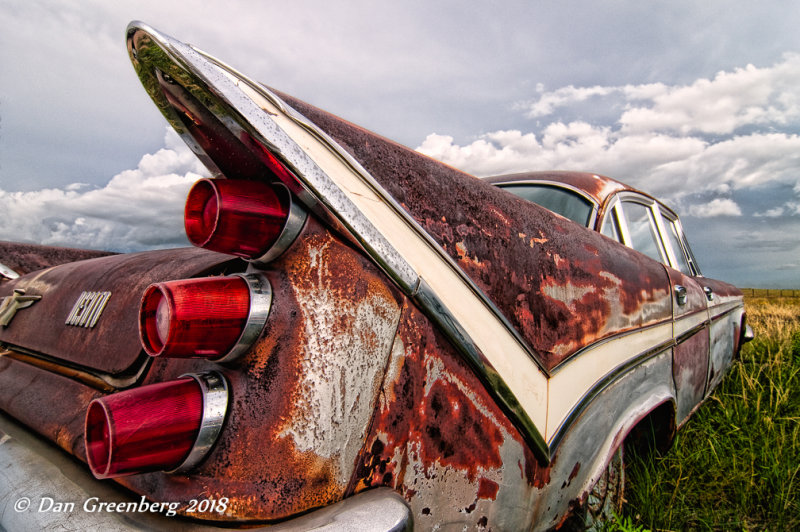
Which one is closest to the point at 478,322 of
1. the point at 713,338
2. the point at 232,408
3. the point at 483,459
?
the point at 483,459

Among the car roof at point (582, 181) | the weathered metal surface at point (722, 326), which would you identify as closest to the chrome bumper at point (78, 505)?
the car roof at point (582, 181)

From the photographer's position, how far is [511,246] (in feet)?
3.84

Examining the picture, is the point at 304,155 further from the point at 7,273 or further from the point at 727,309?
the point at 727,309

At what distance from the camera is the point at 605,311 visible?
4.78 ft

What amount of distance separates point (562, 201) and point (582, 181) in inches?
9.4

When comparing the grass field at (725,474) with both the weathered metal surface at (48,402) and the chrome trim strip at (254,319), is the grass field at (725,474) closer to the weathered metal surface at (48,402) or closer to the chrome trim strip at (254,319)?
the chrome trim strip at (254,319)

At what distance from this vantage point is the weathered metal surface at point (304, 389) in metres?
0.81

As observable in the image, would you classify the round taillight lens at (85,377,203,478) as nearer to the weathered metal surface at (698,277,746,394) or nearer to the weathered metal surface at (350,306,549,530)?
the weathered metal surface at (350,306,549,530)

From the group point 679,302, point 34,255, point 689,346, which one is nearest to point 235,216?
point 679,302

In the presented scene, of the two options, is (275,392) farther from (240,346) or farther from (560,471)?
(560,471)

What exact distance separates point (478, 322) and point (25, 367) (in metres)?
1.69

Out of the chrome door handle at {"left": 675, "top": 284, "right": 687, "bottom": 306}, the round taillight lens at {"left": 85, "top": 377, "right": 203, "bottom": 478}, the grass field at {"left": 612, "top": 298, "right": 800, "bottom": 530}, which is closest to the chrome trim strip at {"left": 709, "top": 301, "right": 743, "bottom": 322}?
the grass field at {"left": 612, "top": 298, "right": 800, "bottom": 530}

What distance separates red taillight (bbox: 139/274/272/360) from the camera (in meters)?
0.80

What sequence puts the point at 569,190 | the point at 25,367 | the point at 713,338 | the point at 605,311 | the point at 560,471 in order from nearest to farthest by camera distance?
the point at 560,471, the point at 605,311, the point at 25,367, the point at 569,190, the point at 713,338
